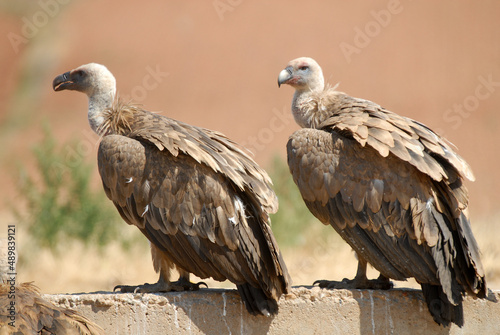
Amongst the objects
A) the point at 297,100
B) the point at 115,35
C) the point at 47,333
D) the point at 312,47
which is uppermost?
the point at 115,35

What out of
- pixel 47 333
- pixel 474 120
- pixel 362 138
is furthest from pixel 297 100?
pixel 474 120

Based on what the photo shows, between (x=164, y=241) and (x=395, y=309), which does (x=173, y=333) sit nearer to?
(x=164, y=241)

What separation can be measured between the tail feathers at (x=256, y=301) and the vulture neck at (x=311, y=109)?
5.60 feet

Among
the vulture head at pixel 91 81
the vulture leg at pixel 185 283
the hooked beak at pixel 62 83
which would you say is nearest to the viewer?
the vulture leg at pixel 185 283

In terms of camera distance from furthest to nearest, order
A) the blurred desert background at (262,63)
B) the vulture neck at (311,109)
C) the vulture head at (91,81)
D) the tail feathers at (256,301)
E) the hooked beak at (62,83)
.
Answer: the blurred desert background at (262,63), the hooked beak at (62,83), the vulture head at (91,81), the vulture neck at (311,109), the tail feathers at (256,301)

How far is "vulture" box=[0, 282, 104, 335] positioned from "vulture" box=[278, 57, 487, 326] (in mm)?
2137

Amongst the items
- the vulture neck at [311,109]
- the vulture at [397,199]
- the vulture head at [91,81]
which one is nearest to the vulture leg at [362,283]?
the vulture at [397,199]

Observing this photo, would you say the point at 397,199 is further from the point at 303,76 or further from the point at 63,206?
the point at 63,206

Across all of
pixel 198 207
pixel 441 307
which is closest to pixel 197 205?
pixel 198 207

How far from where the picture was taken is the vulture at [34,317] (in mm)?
4547

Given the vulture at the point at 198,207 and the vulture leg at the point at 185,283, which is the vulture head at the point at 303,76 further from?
the vulture leg at the point at 185,283

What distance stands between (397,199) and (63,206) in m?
8.71

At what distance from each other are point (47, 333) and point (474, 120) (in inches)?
813

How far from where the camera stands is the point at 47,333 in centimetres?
464
